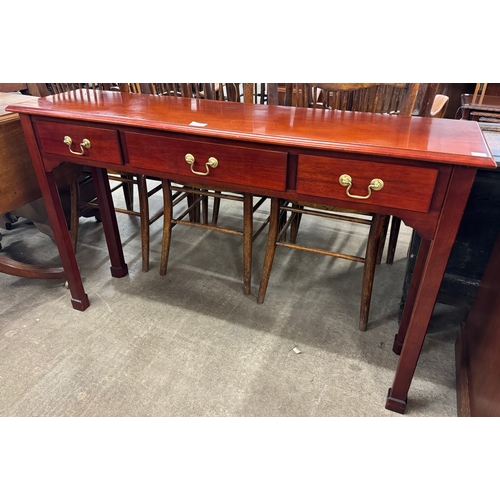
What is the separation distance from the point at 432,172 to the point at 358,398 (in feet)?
2.84

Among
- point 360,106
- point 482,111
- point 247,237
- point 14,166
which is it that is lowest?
point 247,237

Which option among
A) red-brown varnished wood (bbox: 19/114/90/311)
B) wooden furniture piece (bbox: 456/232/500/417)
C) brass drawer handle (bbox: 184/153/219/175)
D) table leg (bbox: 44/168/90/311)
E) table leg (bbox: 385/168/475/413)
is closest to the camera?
table leg (bbox: 385/168/475/413)

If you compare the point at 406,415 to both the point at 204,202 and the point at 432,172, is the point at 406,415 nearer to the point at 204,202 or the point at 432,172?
the point at 432,172

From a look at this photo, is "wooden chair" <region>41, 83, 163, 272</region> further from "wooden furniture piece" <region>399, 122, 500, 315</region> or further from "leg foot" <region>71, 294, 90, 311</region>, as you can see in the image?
"wooden furniture piece" <region>399, 122, 500, 315</region>

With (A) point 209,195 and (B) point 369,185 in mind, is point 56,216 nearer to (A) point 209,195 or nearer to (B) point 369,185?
(A) point 209,195

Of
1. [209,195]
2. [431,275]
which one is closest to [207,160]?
[209,195]

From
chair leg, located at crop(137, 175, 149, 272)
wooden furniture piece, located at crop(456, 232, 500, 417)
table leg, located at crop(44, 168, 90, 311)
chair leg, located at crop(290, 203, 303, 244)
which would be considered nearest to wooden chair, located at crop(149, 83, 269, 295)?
chair leg, located at crop(137, 175, 149, 272)

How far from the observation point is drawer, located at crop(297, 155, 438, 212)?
1004 millimetres

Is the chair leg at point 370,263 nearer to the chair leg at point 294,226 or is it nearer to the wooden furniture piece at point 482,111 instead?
the chair leg at point 294,226

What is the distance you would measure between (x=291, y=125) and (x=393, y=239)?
3.73ft

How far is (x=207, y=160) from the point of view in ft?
4.01

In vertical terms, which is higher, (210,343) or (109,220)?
(109,220)

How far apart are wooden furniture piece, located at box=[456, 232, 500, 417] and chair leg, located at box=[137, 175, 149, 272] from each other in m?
1.56

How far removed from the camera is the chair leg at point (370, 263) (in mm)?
1554
